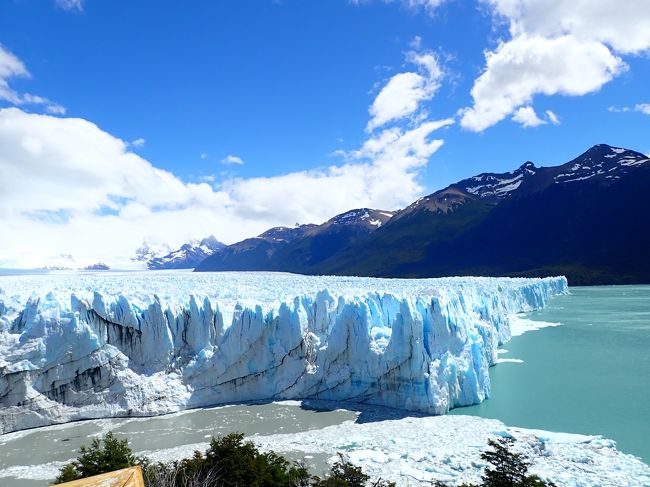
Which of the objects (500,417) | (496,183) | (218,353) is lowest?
(500,417)

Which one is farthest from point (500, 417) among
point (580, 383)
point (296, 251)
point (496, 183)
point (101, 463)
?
point (496, 183)

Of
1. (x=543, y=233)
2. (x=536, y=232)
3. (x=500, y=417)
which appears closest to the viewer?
(x=500, y=417)

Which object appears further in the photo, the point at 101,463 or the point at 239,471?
the point at 101,463

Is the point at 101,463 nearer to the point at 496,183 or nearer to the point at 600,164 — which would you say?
the point at 600,164

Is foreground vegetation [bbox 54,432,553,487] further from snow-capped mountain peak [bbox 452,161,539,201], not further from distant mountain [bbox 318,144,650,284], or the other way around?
snow-capped mountain peak [bbox 452,161,539,201]

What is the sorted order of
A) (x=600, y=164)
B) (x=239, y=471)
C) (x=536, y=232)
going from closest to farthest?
(x=239, y=471)
(x=536, y=232)
(x=600, y=164)

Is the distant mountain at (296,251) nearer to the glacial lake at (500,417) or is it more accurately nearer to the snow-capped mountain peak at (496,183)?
the snow-capped mountain peak at (496,183)

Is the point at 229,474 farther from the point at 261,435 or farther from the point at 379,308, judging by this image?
→ the point at 379,308

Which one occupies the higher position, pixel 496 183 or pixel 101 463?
pixel 496 183
